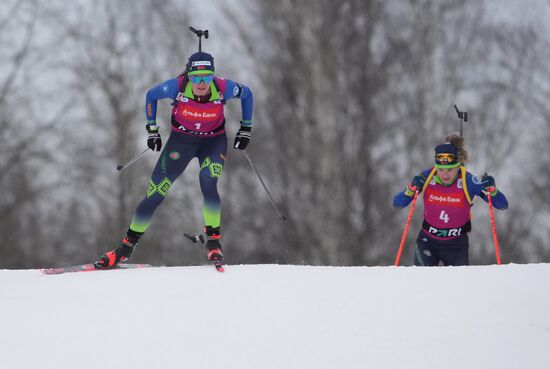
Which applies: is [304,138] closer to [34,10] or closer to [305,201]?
[305,201]

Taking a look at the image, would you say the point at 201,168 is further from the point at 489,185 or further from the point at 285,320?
the point at 489,185

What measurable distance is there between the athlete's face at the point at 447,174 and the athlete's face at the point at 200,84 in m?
2.44

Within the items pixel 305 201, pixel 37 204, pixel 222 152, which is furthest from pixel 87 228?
pixel 222 152

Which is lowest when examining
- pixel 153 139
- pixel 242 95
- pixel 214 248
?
pixel 214 248

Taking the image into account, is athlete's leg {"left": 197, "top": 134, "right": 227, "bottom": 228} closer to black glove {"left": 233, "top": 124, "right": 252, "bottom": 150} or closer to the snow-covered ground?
black glove {"left": 233, "top": 124, "right": 252, "bottom": 150}

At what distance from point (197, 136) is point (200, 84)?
18.0 inches

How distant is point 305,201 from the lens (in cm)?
1295

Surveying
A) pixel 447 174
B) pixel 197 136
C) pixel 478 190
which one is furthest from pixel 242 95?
pixel 478 190

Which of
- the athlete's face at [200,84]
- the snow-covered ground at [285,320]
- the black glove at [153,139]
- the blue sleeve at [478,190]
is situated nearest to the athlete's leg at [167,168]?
the black glove at [153,139]

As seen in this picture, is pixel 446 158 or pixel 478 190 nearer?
pixel 446 158

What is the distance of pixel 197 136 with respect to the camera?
20.8 feet

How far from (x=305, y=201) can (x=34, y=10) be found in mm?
7326

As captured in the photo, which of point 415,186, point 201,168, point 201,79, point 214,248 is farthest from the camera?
point 415,186

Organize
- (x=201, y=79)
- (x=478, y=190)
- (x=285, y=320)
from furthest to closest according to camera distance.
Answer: (x=478, y=190)
(x=201, y=79)
(x=285, y=320)
